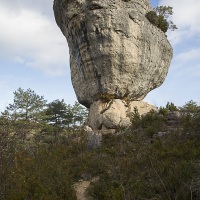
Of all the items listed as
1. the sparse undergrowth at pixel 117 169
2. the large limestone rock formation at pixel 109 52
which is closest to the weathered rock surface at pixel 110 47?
the large limestone rock formation at pixel 109 52

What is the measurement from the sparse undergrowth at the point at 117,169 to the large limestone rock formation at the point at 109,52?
6.58m

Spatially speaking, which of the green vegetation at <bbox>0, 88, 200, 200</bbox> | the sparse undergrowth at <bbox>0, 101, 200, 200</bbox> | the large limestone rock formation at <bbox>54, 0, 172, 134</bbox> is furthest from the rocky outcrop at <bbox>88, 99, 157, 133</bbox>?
the sparse undergrowth at <bbox>0, 101, 200, 200</bbox>

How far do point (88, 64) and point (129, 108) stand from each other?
4.31 meters

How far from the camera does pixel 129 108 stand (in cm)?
2028

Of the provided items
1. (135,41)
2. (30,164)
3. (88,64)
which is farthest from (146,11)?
(30,164)

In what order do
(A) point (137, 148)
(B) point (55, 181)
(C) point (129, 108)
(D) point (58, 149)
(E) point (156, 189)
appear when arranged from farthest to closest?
1. (C) point (129, 108)
2. (D) point (58, 149)
3. (A) point (137, 148)
4. (B) point (55, 181)
5. (E) point (156, 189)

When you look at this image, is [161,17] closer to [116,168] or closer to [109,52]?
[109,52]

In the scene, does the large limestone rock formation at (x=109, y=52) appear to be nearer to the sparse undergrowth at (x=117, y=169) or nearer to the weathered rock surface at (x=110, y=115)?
the weathered rock surface at (x=110, y=115)

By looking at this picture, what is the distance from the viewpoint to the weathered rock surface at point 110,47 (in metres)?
19.0

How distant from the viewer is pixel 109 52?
744 inches

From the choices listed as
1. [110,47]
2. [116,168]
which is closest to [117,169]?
[116,168]

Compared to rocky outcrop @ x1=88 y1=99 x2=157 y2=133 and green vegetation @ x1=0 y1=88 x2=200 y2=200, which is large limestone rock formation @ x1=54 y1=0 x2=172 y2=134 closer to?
rocky outcrop @ x1=88 y1=99 x2=157 y2=133

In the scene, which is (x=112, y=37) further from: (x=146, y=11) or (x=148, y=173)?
(x=148, y=173)

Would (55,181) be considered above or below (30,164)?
below
